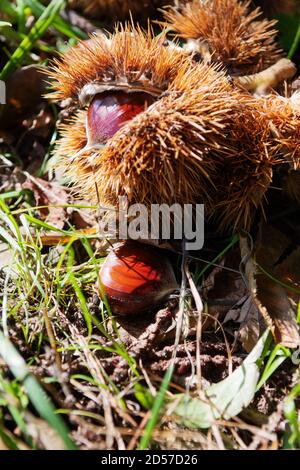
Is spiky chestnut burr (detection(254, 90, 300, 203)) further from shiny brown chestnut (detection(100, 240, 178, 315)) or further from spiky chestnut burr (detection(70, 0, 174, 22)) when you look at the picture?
spiky chestnut burr (detection(70, 0, 174, 22))

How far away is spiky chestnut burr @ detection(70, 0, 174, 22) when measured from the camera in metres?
2.12

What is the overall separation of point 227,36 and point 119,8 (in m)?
0.63

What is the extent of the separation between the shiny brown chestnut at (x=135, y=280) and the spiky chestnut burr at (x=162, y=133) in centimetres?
18

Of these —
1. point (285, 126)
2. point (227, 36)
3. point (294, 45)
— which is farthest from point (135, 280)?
point (294, 45)

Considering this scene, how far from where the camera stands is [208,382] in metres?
1.38

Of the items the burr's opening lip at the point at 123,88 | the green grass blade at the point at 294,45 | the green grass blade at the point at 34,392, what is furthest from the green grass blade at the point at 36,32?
the green grass blade at the point at 34,392

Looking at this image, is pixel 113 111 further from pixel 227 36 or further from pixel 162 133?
pixel 227 36

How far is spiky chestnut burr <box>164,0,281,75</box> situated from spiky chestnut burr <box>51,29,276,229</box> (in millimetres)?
262

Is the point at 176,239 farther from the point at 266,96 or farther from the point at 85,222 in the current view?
the point at 266,96

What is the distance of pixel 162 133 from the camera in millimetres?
1325

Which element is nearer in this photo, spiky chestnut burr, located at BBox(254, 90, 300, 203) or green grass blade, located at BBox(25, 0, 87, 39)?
spiky chestnut burr, located at BBox(254, 90, 300, 203)

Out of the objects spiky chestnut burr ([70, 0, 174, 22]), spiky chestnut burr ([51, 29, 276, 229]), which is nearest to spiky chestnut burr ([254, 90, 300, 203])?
spiky chestnut burr ([51, 29, 276, 229])

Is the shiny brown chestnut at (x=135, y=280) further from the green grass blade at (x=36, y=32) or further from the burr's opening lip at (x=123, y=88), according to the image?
the green grass blade at (x=36, y=32)
